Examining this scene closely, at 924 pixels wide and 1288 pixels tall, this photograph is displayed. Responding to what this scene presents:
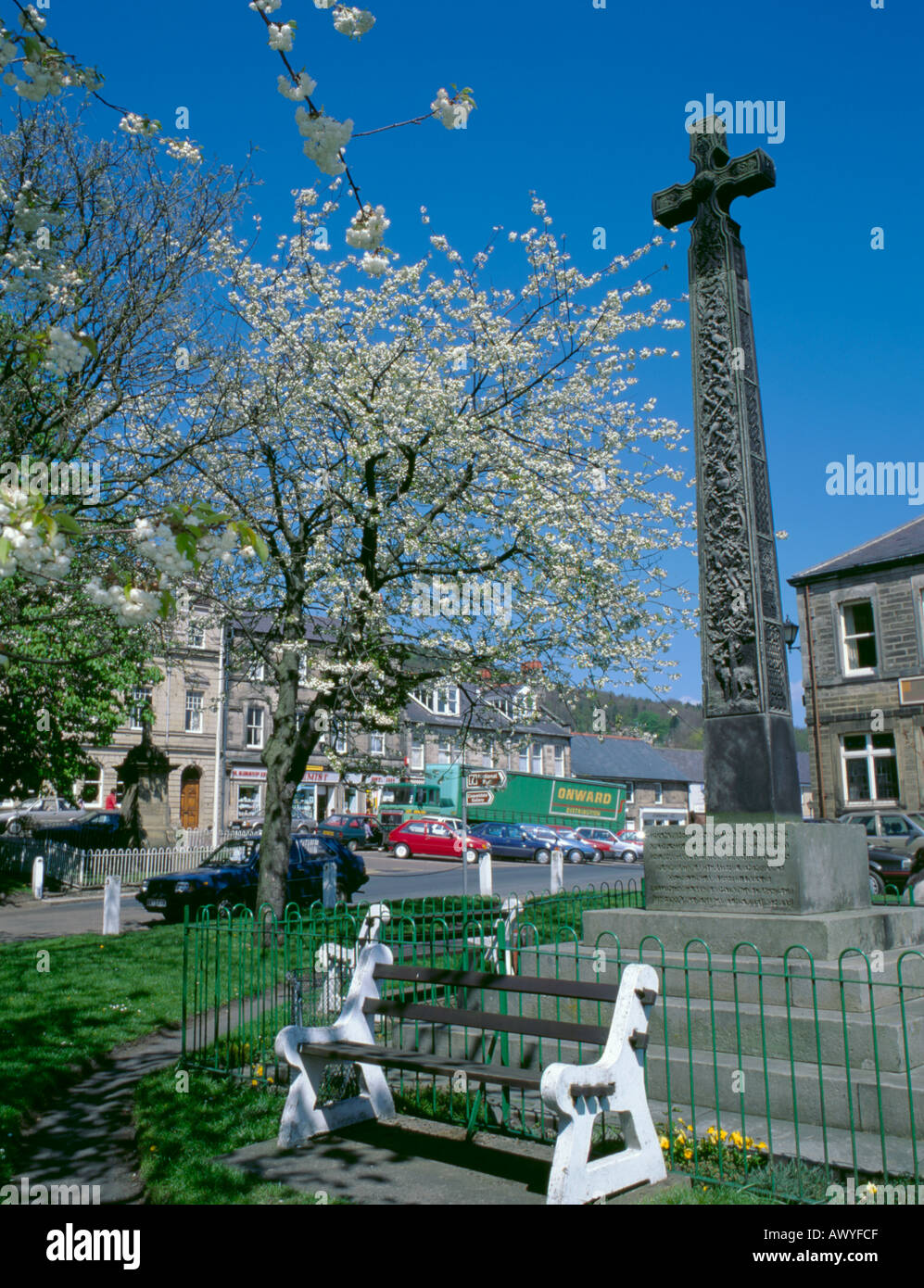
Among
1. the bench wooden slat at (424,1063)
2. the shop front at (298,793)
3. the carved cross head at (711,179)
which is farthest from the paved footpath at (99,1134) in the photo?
the shop front at (298,793)

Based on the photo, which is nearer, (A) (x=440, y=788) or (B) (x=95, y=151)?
(B) (x=95, y=151)

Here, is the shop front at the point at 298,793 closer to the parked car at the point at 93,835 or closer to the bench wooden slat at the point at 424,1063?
the parked car at the point at 93,835

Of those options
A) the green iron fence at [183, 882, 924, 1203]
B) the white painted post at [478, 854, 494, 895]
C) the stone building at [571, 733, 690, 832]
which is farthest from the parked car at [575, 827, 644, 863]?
the green iron fence at [183, 882, 924, 1203]

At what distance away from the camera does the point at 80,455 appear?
38.7 feet

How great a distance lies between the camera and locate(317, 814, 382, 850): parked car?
4438 centimetres

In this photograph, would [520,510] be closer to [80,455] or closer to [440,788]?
[80,455]

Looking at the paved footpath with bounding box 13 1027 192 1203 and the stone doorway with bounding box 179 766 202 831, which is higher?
the stone doorway with bounding box 179 766 202 831

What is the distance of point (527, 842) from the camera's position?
143 feet

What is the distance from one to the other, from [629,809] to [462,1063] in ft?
208

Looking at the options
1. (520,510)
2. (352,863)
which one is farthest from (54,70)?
(352,863)

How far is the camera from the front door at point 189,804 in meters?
50.9

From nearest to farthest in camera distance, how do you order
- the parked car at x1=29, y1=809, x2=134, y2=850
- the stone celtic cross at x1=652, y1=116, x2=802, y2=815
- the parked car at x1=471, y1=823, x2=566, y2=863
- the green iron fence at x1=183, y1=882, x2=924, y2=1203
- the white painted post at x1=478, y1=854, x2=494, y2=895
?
the green iron fence at x1=183, y1=882, x2=924, y2=1203 → the stone celtic cross at x1=652, y1=116, x2=802, y2=815 → the white painted post at x1=478, y1=854, x2=494, y2=895 → the parked car at x1=29, y1=809, x2=134, y2=850 → the parked car at x1=471, y1=823, x2=566, y2=863

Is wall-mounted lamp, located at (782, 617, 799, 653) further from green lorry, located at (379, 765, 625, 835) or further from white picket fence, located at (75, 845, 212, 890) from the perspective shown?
green lorry, located at (379, 765, 625, 835)

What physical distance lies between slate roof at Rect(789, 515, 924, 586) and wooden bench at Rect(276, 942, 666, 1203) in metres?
28.5
